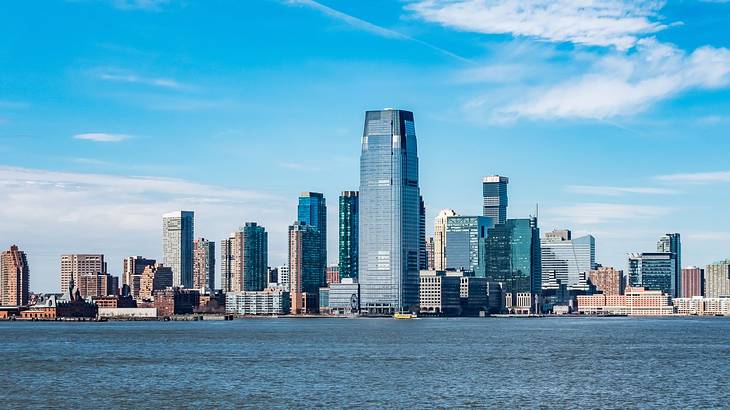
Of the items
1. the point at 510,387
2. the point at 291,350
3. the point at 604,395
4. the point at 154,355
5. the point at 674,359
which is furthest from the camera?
the point at 291,350

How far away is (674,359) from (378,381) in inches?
1894

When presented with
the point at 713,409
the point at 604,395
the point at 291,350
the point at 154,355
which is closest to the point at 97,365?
the point at 154,355

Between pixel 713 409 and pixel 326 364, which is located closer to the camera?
pixel 713 409

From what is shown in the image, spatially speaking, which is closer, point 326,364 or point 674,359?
point 326,364

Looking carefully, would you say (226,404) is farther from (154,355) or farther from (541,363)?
(154,355)

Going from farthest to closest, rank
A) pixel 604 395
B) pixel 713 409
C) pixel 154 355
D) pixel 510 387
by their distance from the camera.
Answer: pixel 154 355
pixel 510 387
pixel 604 395
pixel 713 409

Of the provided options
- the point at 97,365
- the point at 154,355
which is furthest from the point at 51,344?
the point at 97,365

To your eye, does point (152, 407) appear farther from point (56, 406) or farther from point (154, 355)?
point (154, 355)

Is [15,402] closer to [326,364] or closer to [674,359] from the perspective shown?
[326,364]

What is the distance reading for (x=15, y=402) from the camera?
89.6 meters

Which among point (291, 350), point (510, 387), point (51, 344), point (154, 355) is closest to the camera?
point (510, 387)

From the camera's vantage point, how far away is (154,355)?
148m

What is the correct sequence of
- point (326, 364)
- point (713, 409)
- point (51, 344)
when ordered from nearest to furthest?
1. point (713, 409)
2. point (326, 364)
3. point (51, 344)

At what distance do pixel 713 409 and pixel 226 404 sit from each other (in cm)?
3416
